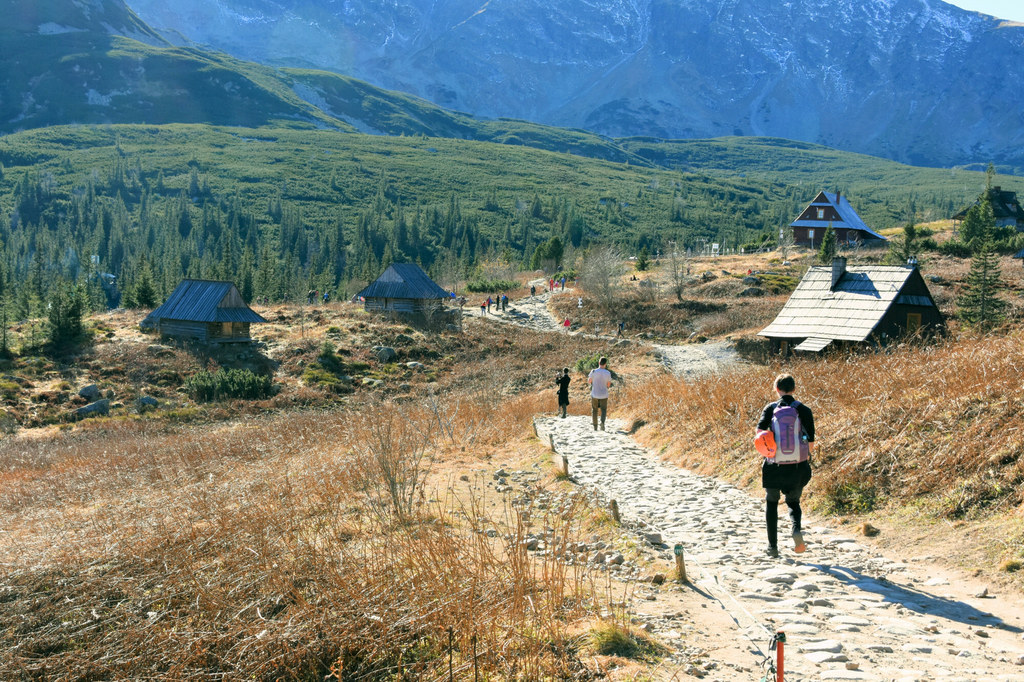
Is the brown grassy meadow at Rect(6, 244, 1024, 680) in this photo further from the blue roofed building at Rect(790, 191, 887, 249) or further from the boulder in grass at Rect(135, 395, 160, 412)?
the blue roofed building at Rect(790, 191, 887, 249)

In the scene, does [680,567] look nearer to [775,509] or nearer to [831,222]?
[775,509]

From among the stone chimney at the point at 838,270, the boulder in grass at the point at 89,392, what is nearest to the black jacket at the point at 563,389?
the stone chimney at the point at 838,270

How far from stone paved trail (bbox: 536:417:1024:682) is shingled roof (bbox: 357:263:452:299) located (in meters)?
48.5

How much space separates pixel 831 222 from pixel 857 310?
55168mm

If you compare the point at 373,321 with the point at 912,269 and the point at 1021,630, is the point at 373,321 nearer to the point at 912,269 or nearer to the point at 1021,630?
the point at 912,269

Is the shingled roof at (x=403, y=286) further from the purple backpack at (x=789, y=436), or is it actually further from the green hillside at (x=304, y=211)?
the purple backpack at (x=789, y=436)

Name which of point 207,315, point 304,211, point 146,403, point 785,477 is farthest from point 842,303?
point 304,211

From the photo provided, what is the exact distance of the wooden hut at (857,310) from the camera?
94.5 ft

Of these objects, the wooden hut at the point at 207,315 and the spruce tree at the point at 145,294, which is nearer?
the wooden hut at the point at 207,315

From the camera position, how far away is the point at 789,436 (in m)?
7.04

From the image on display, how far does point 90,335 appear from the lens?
45.0m

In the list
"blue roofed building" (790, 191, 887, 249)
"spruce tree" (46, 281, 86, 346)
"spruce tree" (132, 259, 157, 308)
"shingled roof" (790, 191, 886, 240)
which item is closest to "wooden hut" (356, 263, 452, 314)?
"spruce tree" (132, 259, 157, 308)

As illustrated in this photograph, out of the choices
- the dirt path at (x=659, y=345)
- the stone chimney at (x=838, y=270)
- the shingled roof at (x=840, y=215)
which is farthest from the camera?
the shingled roof at (x=840, y=215)

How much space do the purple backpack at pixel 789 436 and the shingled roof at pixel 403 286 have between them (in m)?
50.6
